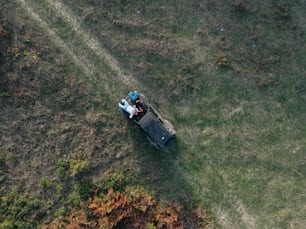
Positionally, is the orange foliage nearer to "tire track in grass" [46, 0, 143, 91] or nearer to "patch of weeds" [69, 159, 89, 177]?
"patch of weeds" [69, 159, 89, 177]

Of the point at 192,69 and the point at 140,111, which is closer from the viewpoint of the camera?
the point at 140,111

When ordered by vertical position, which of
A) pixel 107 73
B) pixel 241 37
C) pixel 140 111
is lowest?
pixel 241 37

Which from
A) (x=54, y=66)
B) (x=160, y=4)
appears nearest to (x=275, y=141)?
(x=160, y=4)

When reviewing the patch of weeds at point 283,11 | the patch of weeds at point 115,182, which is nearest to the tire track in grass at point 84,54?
the patch of weeds at point 115,182

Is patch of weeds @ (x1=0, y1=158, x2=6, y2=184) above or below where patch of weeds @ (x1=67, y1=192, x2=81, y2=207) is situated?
above

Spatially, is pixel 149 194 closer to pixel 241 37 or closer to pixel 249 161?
pixel 249 161

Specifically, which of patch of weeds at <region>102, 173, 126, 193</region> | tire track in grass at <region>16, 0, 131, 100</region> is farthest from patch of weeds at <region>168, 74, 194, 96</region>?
patch of weeds at <region>102, 173, 126, 193</region>

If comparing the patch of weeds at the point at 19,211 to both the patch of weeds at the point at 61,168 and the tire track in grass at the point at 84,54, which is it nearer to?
the patch of weeds at the point at 61,168
